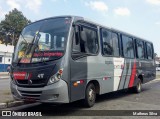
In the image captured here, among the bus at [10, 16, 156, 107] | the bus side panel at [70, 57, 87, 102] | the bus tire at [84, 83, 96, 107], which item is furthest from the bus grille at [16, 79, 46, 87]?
the bus tire at [84, 83, 96, 107]

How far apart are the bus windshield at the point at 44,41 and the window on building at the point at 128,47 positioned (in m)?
4.99

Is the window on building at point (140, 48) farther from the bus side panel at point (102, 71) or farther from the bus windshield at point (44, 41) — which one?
the bus windshield at point (44, 41)

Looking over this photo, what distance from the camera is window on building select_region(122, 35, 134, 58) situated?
1285 cm

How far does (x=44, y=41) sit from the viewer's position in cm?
846

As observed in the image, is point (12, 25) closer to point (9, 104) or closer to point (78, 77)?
point (9, 104)

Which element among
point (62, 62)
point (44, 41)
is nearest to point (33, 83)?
point (62, 62)


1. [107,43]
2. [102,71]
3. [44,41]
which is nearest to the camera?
[44,41]

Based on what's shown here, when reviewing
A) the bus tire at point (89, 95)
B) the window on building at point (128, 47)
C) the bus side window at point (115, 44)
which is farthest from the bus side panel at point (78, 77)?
the window on building at point (128, 47)

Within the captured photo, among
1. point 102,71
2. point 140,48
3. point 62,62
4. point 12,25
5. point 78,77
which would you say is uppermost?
point 12,25

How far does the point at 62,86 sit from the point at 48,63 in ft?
2.72

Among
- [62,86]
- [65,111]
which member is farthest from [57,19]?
[65,111]

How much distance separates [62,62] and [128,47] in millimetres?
6331

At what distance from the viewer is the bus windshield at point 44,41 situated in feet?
26.7

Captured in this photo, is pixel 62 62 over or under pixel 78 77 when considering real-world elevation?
over
